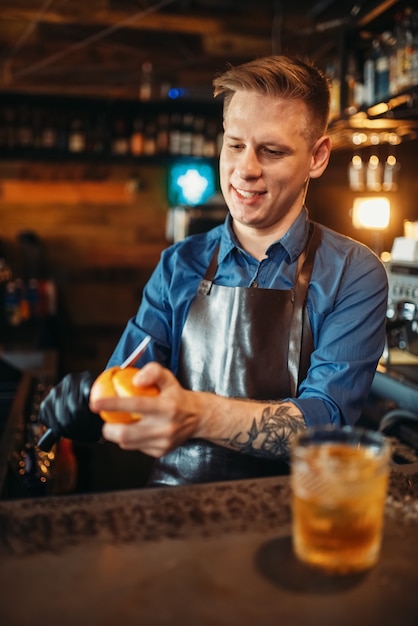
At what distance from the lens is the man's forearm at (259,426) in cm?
125

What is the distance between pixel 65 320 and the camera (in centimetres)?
659

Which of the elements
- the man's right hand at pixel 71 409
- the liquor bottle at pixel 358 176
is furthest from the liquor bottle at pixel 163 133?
the man's right hand at pixel 71 409

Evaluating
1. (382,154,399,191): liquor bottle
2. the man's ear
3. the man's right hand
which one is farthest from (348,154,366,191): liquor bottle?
the man's right hand

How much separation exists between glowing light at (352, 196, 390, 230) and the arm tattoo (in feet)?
10.5

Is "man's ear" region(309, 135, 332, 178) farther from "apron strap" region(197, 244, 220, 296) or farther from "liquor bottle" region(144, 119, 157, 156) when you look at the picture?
"liquor bottle" region(144, 119, 157, 156)

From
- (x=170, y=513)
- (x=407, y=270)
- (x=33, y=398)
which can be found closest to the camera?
(x=170, y=513)

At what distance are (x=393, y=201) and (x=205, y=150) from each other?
236 cm

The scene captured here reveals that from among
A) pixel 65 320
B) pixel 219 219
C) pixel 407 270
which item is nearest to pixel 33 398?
pixel 407 270

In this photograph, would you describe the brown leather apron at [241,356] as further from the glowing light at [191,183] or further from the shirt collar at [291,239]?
the glowing light at [191,183]

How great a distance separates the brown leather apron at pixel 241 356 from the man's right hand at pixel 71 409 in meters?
0.30

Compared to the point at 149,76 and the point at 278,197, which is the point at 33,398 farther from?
the point at 149,76

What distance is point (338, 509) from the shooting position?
77 centimetres

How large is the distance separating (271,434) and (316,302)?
40cm

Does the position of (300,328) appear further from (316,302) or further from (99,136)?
(99,136)
